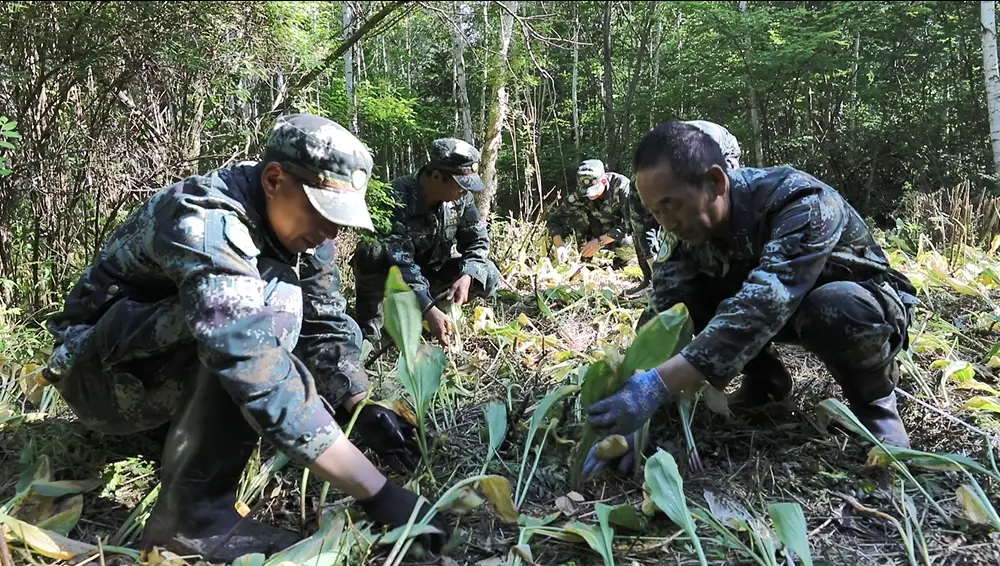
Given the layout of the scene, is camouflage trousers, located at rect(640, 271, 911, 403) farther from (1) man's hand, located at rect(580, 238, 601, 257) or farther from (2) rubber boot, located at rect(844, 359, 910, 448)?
(1) man's hand, located at rect(580, 238, 601, 257)

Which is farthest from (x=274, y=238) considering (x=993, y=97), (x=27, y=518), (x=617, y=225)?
(x=993, y=97)

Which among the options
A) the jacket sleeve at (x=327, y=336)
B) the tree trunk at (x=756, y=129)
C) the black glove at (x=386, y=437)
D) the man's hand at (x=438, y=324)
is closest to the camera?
the black glove at (x=386, y=437)

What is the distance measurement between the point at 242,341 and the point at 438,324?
1.66 meters

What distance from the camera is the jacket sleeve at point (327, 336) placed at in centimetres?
204

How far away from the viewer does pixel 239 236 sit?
1389 mm

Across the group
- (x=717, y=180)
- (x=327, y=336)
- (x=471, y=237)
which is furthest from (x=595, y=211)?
(x=717, y=180)

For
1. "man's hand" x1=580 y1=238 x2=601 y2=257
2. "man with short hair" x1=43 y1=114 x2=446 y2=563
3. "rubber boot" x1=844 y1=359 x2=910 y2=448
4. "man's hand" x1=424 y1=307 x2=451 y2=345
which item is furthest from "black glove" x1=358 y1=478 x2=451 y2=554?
"man's hand" x1=580 y1=238 x2=601 y2=257

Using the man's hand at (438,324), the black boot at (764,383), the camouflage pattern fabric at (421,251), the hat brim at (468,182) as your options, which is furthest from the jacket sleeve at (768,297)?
the hat brim at (468,182)

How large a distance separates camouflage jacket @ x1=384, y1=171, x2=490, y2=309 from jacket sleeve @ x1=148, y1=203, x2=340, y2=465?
6.61 feet

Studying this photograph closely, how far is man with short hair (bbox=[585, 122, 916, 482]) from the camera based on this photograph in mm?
1604

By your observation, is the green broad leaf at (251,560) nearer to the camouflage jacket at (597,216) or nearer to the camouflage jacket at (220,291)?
the camouflage jacket at (220,291)

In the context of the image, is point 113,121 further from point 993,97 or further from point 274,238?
point 993,97

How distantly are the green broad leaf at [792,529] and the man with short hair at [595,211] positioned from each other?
483cm

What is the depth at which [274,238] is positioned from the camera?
1557 mm
